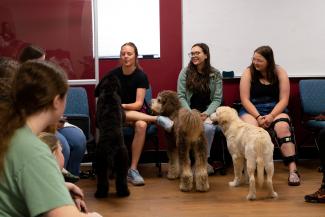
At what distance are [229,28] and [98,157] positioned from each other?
2196mm

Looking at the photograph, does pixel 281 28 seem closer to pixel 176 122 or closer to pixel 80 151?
pixel 176 122

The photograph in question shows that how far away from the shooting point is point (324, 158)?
3.59 m

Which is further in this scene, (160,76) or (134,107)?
(160,76)

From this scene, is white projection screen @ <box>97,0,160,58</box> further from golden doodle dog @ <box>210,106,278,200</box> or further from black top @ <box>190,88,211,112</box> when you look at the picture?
golden doodle dog @ <box>210,106,278,200</box>

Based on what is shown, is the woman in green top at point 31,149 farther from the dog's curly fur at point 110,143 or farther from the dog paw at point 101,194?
the dog paw at point 101,194

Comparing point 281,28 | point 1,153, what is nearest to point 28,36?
point 281,28

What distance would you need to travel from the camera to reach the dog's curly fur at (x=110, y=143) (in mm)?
3559

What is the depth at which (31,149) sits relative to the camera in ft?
3.81

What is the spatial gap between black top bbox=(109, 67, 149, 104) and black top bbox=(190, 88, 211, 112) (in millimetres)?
498

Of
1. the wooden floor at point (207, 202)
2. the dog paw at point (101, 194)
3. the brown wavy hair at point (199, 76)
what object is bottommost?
the wooden floor at point (207, 202)

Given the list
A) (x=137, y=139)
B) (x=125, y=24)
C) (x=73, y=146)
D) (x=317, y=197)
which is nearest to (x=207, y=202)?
(x=317, y=197)

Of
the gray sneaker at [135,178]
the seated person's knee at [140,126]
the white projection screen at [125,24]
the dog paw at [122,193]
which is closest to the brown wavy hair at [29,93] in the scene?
the dog paw at [122,193]

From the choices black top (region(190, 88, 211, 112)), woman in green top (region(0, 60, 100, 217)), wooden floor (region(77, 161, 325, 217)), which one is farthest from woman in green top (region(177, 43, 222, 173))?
woman in green top (region(0, 60, 100, 217))

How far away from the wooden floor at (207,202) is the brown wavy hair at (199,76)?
0.92 metres
